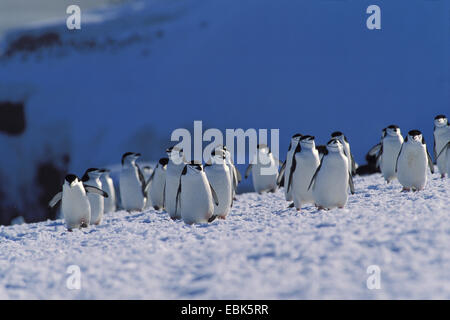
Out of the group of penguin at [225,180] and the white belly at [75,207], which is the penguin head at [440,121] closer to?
the group of penguin at [225,180]

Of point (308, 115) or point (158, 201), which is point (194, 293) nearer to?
point (158, 201)

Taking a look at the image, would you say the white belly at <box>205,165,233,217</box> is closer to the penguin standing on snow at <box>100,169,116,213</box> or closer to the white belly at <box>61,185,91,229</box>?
the white belly at <box>61,185,91,229</box>

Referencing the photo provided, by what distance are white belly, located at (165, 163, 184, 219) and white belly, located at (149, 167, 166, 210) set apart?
182cm

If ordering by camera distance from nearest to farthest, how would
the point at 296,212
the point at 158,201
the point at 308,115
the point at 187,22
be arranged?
the point at 296,212
the point at 158,201
the point at 308,115
the point at 187,22

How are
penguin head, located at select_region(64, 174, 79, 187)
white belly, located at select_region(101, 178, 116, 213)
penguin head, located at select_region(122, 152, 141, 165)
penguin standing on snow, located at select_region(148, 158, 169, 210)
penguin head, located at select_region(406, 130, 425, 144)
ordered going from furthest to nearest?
white belly, located at select_region(101, 178, 116, 213)
penguin head, located at select_region(122, 152, 141, 165)
penguin standing on snow, located at select_region(148, 158, 169, 210)
penguin head, located at select_region(406, 130, 425, 144)
penguin head, located at select_region(64, 174, 79, 187)

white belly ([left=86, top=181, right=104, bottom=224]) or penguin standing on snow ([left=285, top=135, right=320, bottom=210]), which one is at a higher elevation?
penguin standing on snow ([left=285, top=135, right=320, bottom=210])

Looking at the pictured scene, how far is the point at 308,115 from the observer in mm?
25016

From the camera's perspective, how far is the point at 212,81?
88.5 ft

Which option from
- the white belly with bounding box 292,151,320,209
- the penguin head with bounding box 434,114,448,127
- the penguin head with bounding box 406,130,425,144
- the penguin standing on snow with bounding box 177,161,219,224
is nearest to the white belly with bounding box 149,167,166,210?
the penguin standing on snow with bounding box 177,161,219,224

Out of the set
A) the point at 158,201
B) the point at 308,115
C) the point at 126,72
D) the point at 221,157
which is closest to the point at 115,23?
the point at 126,72

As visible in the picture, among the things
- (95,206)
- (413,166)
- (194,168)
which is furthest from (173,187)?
(413,166)

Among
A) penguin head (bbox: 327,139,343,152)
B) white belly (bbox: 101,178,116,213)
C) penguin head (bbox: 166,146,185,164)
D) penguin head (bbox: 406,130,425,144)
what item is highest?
penguin head (bbox: 406,130,425,144)

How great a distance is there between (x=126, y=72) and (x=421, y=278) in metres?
25.5

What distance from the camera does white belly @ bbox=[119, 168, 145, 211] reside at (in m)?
10.4
